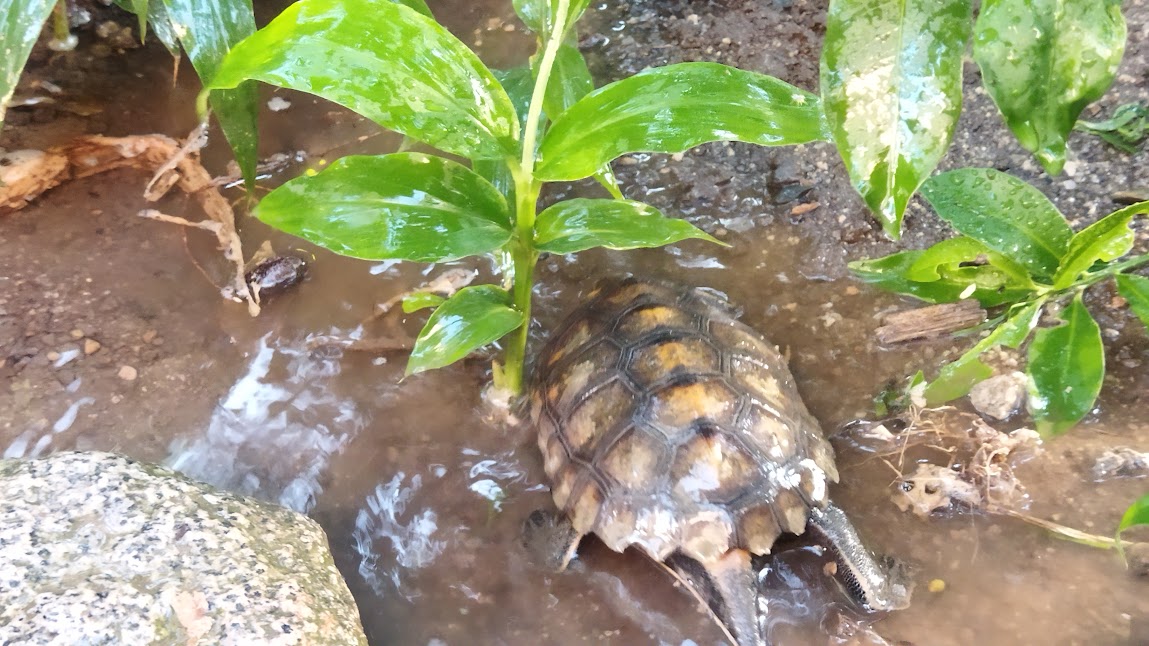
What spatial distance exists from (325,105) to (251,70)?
5.16ft

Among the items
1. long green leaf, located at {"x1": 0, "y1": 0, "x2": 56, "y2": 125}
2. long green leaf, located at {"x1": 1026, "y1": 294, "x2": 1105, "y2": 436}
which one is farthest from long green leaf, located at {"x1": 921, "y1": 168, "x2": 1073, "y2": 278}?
long green leaf, located at {"x1": 0, "y1": 0, "x2": 56, "y2": 125}

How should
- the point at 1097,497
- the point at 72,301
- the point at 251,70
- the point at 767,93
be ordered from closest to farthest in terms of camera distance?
the point at 251,70 < the point at 767,93 < the point at 1097,497 < the point at 72,301

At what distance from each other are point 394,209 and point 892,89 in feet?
2.81

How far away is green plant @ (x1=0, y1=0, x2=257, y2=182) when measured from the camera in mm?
1265

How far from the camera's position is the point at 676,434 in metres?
1.55

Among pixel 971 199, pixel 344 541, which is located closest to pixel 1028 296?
pixel 971 199

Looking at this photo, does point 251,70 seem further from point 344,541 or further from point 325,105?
point 325,105

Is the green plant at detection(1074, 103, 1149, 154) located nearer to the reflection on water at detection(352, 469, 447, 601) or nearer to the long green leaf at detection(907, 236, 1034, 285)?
the long green leaf at detection(907, 236, 1034, 285)

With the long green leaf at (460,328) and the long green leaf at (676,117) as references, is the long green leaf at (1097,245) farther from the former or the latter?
the long green leaf at (460,328)

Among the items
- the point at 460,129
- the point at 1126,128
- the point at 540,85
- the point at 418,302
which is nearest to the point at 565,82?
the point at 540,85

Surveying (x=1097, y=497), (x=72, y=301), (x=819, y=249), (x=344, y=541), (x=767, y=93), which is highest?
(x=767, y=93)

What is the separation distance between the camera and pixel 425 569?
1.68 meters

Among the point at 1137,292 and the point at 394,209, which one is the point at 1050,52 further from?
the point at 394,209

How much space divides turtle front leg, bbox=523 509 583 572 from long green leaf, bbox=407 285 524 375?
558 mm
